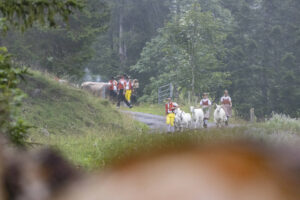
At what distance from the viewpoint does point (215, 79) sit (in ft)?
100

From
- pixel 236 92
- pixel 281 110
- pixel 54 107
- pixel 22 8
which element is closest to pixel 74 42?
pixel 54 107

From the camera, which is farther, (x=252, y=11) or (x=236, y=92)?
(x=252, y=11)

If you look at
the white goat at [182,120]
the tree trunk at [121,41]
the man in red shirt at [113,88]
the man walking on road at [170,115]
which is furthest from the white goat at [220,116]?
the tree trunk at [121,41]

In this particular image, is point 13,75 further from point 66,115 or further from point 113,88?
point 113,88

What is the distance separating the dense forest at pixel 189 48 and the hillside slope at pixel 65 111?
6.12ft

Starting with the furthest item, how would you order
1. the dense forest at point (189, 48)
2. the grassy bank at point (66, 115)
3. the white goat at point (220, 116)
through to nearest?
the dense forest at point (189, 48)
the white goat at point (220, 116)
the grassy bank at point (66, 115)

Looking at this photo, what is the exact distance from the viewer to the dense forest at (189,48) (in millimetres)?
24266

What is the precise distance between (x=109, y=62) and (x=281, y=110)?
61.5ft

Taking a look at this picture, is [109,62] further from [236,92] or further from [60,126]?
[60,126]

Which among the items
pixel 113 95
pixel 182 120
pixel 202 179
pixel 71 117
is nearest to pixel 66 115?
pixel 71 117

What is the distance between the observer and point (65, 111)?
16.3 m

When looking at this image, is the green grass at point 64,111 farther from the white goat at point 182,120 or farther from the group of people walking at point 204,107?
the white goat at point 182,120

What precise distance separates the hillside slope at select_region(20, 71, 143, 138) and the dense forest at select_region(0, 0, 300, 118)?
1.86 m

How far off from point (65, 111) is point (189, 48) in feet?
41.4
